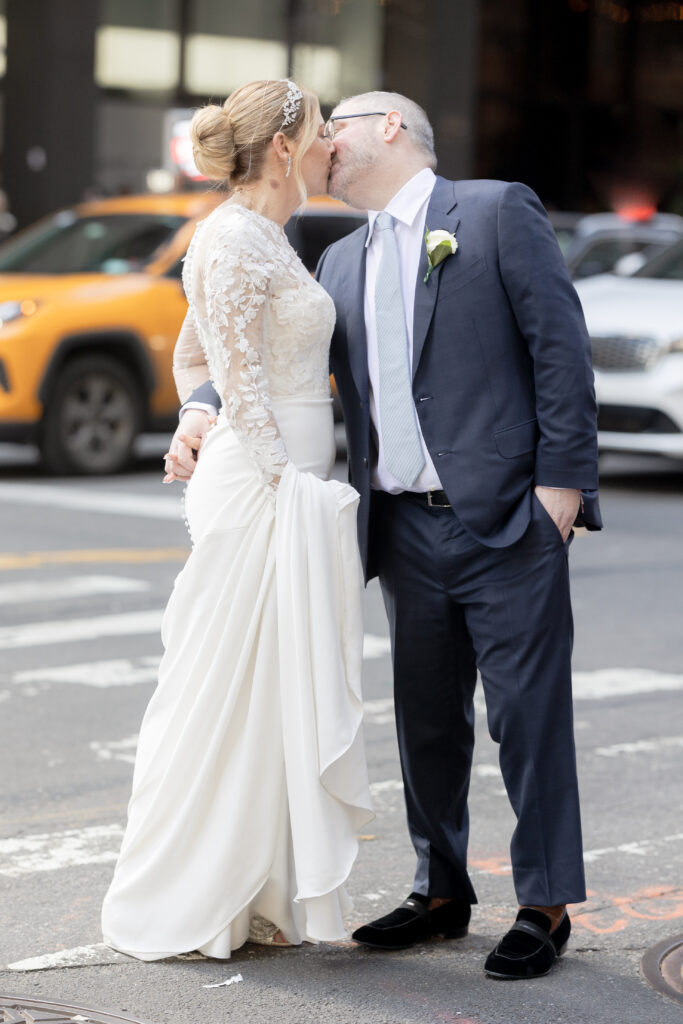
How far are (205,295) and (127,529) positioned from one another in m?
6.29

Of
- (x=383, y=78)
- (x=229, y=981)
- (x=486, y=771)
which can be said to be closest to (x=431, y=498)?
(x=229, y=981)

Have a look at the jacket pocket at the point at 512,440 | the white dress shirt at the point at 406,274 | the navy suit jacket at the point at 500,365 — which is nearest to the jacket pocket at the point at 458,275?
the navy suit jacket at the point at 500,365

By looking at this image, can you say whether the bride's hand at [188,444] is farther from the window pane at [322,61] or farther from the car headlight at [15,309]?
the window pane at [322,61]

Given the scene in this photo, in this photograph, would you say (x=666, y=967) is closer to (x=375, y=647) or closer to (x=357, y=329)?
(x=357, y=329)

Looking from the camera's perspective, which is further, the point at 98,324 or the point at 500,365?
the point at 98,324

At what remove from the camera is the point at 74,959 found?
153 inches

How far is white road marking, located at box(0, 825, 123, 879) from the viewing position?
4.57 m

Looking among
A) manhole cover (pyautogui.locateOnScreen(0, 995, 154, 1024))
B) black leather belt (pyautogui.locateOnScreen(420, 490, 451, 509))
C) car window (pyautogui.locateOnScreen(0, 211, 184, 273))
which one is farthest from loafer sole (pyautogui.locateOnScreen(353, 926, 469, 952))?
car window (pyautogui.locateOnScreen(0, 211, 184, 273))

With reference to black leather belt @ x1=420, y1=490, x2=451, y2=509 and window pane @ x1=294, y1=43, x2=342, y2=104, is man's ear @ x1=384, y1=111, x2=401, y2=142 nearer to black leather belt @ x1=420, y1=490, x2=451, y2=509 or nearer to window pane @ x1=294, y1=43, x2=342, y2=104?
black leather belt @ x1=420, y1=490, x2=451, y2=509

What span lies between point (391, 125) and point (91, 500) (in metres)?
7.63

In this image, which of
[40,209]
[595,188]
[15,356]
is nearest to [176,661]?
[15,356]

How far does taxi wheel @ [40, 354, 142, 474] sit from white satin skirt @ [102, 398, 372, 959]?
336 inches

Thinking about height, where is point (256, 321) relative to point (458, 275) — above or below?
below

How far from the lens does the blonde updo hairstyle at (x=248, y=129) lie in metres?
3.92
